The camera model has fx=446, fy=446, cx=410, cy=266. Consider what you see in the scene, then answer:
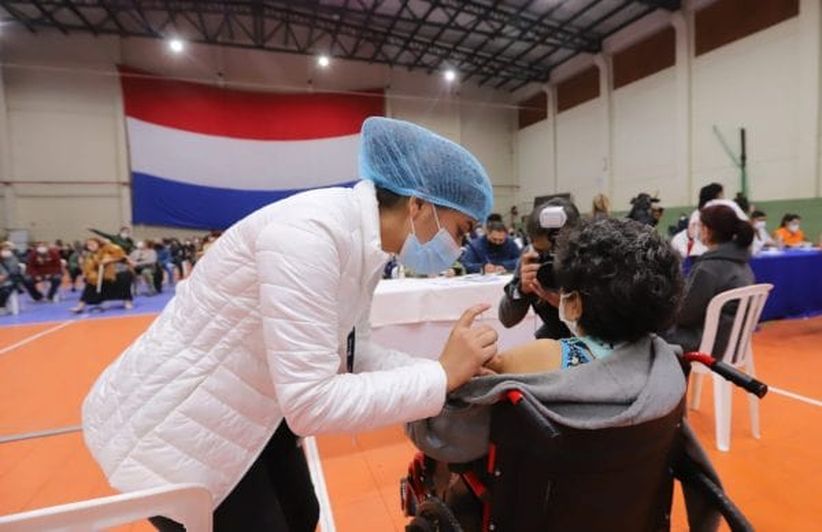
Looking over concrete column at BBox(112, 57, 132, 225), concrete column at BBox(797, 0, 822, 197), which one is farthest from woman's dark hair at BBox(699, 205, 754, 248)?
concrete column at BBox(112, 57, 132, 225)

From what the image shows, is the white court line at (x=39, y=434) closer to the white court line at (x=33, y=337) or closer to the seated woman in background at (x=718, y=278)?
the white court line at (x=33, y=337)

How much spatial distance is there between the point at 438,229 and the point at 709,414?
8.05 feet

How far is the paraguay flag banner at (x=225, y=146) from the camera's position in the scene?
38.4 feet

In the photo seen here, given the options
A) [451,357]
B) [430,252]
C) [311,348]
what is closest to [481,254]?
[430,252]

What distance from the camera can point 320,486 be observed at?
2004 millimetres

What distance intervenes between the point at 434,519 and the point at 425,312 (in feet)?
5.58

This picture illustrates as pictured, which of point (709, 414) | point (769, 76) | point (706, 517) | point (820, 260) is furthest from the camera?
point (769, 76)

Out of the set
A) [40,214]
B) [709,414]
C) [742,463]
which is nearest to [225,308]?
[742,463]

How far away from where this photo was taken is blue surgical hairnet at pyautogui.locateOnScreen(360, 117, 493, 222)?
0.92 meters

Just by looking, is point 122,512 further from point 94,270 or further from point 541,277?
point 94,270

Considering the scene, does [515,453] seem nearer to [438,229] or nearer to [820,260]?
[438,229]

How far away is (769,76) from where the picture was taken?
7.59m

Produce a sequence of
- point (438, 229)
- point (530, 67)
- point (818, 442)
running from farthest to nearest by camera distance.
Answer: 1. point (530, 67)
2. point (818, 442)
3. point (438, 229)

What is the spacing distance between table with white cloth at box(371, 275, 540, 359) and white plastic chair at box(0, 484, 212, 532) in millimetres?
1813
